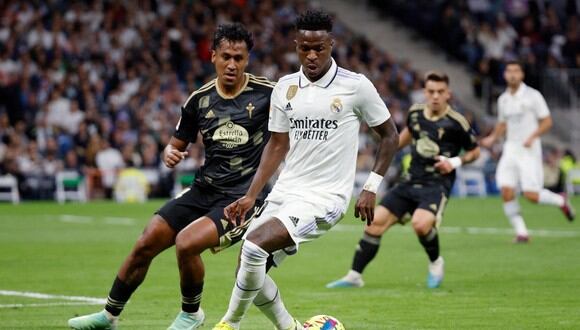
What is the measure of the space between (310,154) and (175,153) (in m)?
1.47

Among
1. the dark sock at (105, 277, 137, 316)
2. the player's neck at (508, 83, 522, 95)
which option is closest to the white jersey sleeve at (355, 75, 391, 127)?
the dark sock at (105, 277, 137, 316)

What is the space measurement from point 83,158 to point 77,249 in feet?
41.3

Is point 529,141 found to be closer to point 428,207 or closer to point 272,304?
point 428,207

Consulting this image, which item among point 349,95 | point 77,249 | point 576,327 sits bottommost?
point 77,249

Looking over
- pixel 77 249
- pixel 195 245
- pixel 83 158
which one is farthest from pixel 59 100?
pixel 195 245

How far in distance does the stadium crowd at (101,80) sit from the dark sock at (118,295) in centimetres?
2095

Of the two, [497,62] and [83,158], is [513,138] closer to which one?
[83,158]

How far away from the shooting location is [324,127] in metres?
9.38

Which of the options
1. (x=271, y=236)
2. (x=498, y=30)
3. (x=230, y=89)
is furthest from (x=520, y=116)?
(x=498, y=30)

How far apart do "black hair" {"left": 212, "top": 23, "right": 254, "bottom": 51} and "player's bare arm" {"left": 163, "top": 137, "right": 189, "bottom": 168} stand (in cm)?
91

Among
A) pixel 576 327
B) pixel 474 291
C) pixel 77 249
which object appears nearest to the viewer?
pixel 576 327

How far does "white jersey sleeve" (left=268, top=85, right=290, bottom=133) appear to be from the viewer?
9555 mm

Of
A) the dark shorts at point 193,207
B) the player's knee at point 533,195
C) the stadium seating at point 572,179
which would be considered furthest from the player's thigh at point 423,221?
the stadium seating at point 572,179

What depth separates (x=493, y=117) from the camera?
131ft
